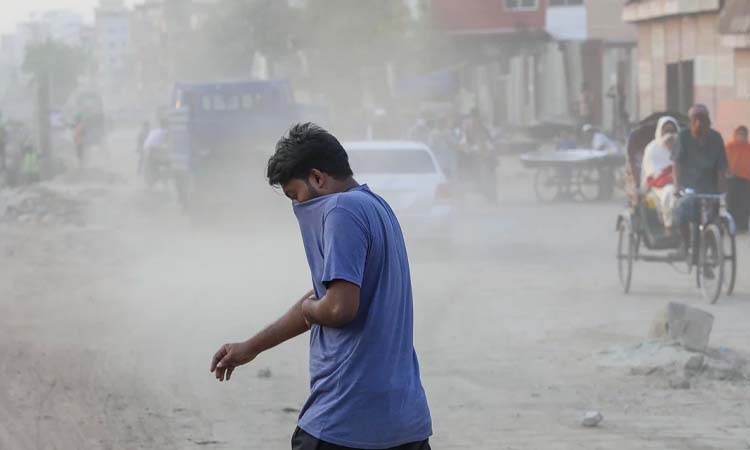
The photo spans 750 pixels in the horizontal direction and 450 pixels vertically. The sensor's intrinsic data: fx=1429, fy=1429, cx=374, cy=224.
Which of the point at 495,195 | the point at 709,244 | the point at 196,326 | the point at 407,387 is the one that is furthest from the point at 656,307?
the point at 495,195

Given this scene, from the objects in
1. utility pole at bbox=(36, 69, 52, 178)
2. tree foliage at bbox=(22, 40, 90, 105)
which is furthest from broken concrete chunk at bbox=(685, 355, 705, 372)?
tree foliage at bbox=(22, 40, 90, 105)

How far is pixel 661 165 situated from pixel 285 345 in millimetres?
4605

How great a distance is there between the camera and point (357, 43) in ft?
170

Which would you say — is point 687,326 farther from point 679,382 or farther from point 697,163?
point 697,163

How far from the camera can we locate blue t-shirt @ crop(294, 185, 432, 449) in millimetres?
3977

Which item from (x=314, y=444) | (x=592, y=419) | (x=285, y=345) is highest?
(x=314, y=444)

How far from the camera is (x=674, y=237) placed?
13.7 m

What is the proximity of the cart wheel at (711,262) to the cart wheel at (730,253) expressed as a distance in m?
0.08

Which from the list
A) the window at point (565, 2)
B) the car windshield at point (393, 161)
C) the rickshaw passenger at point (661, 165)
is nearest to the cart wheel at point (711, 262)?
the rickshaw passenger at point (661, 165)

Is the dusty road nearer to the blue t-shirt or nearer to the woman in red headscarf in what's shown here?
the woman in red headscarf

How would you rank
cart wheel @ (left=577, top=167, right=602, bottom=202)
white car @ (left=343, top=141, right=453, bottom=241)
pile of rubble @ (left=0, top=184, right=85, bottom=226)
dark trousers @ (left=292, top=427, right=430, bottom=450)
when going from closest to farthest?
dark trousers @ (left=292, top=427, right=430, bottom=450) < white car @ (left=343, top=141, right=453, bottom=241) < pile of rubble @ (left=0, top=184, right=85, bottom=226) < cart wheel @ (left=577, top=167, right=602, bottom=202)

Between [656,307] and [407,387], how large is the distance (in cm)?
940

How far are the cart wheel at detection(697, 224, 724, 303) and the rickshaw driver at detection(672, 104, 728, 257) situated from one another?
226 millimetres

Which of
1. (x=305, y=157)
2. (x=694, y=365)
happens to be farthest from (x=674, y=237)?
(x=305, y=157)
